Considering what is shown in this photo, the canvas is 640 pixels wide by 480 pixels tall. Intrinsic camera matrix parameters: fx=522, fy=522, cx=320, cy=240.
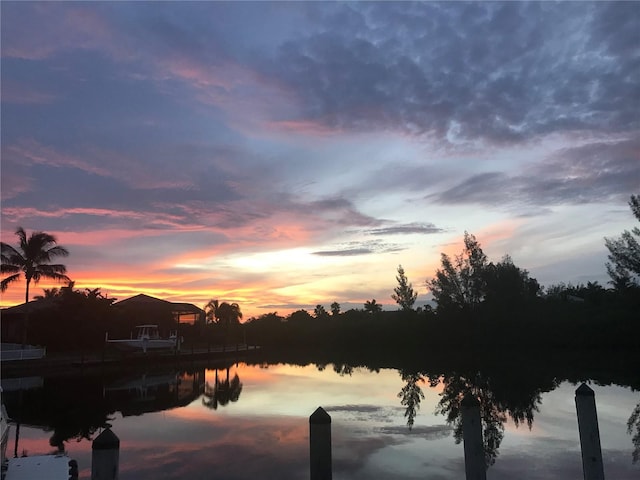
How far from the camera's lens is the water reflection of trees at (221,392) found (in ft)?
68.7

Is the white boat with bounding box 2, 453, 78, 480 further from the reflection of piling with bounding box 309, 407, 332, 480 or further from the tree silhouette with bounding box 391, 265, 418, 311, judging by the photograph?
the tree silhouette with bounding box 391, 265, 418, 311

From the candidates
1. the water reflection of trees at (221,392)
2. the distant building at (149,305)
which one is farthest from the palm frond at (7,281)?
the water reflection of trees at (221,392)

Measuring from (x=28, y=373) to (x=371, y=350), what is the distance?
4145 cm

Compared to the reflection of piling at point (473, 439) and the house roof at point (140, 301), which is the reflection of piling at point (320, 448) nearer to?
the reflection of piling at point (473, 439)

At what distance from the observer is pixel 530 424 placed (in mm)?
15109

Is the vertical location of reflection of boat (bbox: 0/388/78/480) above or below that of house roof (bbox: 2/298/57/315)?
below

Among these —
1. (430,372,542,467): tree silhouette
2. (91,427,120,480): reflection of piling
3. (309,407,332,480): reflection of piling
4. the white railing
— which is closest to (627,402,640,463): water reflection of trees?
(430,372,542,467): tree silhouette

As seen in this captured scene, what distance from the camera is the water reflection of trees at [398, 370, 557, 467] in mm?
14281

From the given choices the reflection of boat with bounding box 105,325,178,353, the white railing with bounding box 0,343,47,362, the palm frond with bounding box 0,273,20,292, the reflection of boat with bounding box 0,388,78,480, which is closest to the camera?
the reflection of boat with bounding box 0,388,78,480

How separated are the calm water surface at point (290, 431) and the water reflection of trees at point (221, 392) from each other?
0.05m

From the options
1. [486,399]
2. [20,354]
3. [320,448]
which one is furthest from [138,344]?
[320,448]

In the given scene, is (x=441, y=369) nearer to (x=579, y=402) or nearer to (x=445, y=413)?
(x=445, y=413)

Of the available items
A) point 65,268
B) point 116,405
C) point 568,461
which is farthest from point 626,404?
point 65,268

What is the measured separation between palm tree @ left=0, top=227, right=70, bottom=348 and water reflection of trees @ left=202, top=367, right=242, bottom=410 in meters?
15.4
